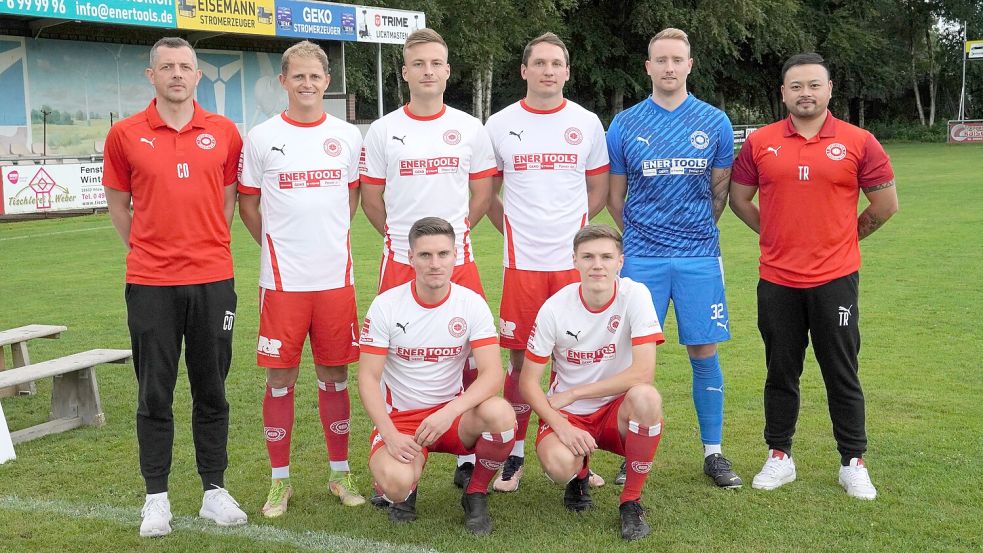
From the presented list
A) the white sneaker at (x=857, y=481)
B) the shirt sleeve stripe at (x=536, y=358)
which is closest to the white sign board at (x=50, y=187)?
the shirt sleeve stripe at (x=536, y=358)

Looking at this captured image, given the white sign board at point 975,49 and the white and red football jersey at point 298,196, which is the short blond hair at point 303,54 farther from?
the white sign board at point 975,49

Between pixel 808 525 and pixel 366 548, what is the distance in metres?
1.93

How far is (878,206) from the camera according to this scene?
4684 millimetres

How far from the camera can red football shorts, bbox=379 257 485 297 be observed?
470cm

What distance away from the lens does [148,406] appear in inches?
170

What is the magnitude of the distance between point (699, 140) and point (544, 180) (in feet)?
2.65

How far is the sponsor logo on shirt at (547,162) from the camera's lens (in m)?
4.81

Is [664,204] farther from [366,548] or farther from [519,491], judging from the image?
[366,548]

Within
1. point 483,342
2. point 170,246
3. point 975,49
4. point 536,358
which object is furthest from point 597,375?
point 975,49

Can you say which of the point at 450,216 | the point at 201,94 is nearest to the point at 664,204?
the point at 450,216

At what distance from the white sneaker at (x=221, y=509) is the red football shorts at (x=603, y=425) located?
142 cm

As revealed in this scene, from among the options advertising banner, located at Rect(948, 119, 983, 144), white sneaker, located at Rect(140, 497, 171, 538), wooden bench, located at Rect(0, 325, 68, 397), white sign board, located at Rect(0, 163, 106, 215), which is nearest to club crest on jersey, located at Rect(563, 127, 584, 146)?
white sneaker, located at Rect(140, 497, 171, 538)

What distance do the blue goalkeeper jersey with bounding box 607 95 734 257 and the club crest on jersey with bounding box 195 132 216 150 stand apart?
1971mm

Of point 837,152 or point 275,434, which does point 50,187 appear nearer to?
point 275,434
